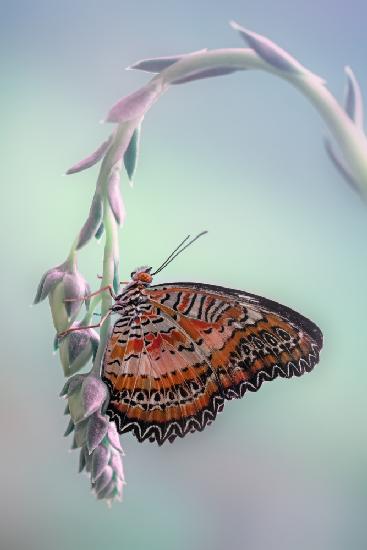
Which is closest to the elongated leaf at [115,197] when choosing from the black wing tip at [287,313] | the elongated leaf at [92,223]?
the elongated leaf at [92,223]

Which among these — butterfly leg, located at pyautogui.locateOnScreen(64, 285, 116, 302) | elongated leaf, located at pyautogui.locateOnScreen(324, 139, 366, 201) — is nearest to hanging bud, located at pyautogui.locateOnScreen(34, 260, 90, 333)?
butterfly leg, located at pyautogui.locateOnScreen(64, 285, 116, 302)

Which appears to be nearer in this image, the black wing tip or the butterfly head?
the black wing tip

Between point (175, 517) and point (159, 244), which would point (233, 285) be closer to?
point (159, 244)

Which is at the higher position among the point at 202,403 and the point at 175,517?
the point at 202,403

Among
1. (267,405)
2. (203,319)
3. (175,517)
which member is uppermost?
(203,319)

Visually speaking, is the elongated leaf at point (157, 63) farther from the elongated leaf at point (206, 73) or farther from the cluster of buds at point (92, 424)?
the cluster of buds at point (92, 424)

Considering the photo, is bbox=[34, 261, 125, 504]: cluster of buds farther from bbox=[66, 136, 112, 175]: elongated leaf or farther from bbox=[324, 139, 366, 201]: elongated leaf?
bbox=[324, 139, 366, 201]: elongated leaf

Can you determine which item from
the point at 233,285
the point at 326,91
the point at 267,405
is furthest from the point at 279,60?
the point at 267,405
